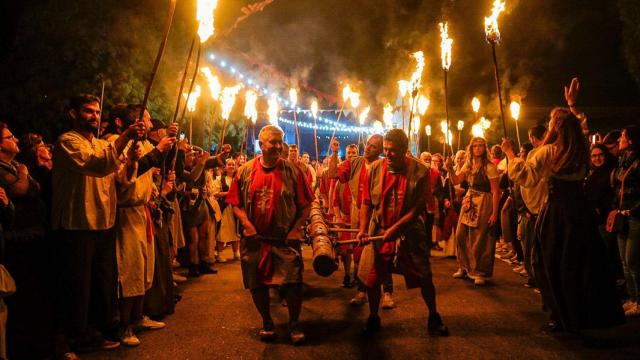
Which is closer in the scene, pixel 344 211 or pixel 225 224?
pixel 344 211

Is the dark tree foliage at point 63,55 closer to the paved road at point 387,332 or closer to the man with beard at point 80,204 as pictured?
the man with beard at point 80,204

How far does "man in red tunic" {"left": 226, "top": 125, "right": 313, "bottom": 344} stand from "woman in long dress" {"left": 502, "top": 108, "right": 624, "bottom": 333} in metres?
2.67

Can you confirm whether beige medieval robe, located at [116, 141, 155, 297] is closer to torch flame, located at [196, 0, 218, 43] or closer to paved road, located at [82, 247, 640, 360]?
paved road, located at [82, 247, 640, 360]

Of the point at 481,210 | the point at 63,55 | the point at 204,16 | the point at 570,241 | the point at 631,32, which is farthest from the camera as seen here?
the point at 631,32

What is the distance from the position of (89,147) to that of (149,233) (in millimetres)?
1264

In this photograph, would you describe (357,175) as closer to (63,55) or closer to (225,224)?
(225,224)

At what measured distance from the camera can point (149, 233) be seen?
5.61 m

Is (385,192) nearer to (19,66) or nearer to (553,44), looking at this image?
(19,66)

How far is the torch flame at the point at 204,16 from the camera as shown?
5.00 m

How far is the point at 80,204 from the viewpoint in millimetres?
4750

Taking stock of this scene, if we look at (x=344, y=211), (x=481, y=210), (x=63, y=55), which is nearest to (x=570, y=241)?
(x=481, y=210)

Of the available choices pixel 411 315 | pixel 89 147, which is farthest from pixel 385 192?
pixel 89 147

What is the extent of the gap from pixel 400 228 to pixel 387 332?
1219 mm

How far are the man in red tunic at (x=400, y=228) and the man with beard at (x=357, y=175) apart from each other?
77cm
